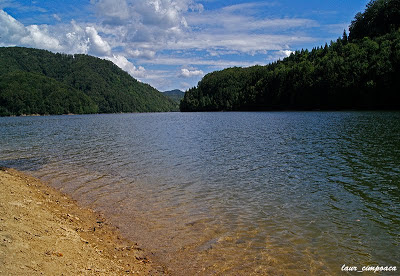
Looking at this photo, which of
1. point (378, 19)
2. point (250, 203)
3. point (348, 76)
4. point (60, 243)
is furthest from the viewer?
point (378, 19)

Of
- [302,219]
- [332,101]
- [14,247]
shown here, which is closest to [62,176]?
[14,247]

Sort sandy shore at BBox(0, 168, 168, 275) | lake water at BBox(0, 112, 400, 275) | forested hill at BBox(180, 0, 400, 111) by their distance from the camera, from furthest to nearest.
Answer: forested hill at BBox(180, 0, 400, 111) → lake water at BBox(0, 112, 400, 275) → sandy shore at BBox(0, 168, 168, 275)

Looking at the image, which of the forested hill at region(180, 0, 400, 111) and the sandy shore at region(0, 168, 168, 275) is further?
the forested hill at region(180, 0, 400, 111)

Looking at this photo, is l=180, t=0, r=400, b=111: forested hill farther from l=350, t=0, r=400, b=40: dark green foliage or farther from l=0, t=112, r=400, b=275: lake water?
l=0, t=112, r=400, b=275: lake water

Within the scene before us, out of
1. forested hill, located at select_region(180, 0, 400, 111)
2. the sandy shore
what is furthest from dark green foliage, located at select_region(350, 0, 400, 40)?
the sandy shore

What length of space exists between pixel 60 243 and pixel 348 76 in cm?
11460

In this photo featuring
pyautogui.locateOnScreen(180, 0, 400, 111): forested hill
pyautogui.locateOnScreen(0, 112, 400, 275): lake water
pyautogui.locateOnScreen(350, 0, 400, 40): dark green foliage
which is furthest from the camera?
pyautogui.locateOnScreen(350, 0, 400, 40): dark green foliage

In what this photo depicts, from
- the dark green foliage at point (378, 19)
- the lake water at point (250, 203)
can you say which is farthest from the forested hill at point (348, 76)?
the lake water at point (250, 203)

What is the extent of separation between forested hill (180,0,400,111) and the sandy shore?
99013 mm

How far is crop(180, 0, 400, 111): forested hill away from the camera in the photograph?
90.8 m

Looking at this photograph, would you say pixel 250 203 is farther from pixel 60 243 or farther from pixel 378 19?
pixel 378 19

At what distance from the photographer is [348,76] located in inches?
4058

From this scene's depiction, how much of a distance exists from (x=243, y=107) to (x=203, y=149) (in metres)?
147

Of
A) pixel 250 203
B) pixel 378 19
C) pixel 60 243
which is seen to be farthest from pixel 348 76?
pixel 60 243
